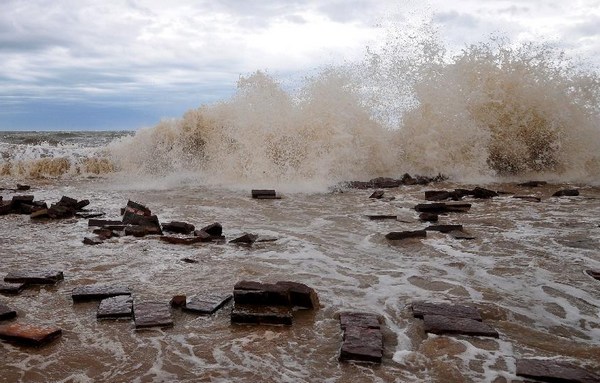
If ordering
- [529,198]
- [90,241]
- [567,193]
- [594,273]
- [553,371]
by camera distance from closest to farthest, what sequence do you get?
1. [553,371]
2. [594,273]
3. [90,241]
4. [529,198]
5. [567,193]

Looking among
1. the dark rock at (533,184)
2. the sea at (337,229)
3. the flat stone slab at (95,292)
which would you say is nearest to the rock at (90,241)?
the sea at (337,229)

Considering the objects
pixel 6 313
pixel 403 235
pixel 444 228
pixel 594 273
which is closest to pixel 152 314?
pixel 6 313

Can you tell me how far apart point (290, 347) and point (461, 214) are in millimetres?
5430

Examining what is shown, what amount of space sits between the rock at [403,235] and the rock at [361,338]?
261 centimetres

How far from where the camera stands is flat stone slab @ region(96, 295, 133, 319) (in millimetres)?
3520

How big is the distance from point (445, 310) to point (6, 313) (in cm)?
311

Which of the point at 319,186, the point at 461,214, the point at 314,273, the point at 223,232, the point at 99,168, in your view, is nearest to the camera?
the point at 314,273

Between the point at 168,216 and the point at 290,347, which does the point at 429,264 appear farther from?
the point at 168,216

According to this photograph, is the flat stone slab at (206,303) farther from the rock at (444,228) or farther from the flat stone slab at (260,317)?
the rock at (444,228)

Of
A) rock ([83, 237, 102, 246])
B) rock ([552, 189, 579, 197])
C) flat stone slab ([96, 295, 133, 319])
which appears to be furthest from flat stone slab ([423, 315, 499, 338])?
rock ([552, 189, 579, 197])

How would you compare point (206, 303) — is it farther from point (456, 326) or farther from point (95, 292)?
point (456, 326)

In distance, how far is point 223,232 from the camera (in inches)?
259

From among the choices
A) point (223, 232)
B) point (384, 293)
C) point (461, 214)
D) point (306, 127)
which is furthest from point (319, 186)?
point (384, 293)

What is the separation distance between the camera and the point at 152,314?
137 inches
